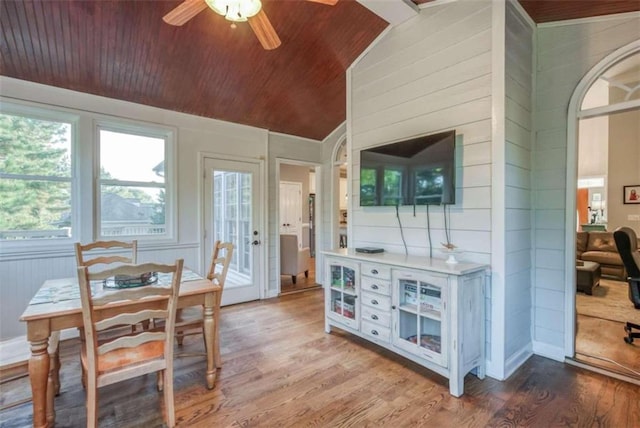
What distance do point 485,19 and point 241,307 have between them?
4142 millimetres

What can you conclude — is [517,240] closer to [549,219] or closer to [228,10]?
[549,219]

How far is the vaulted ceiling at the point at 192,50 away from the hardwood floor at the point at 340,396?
107 inches

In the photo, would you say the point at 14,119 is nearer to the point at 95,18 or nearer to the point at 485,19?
the point at 95,18

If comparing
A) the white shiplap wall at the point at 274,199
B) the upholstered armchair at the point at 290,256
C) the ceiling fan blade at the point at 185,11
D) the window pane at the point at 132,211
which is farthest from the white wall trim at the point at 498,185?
the window pane at the point at 132,211

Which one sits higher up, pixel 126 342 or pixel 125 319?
pixel 125 319

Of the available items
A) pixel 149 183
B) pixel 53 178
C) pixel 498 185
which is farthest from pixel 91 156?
pixel 498 185

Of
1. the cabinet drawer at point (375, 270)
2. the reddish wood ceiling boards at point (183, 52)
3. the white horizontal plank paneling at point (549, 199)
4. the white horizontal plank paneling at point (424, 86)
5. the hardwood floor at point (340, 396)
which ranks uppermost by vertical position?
the reddish wood ceiling boards at point (183, 52)

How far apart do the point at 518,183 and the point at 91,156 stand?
4.26m

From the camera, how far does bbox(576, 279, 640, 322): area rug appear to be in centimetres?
360

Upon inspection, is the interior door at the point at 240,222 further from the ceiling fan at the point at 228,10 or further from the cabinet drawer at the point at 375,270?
the ceiling fan at the point at 228,10

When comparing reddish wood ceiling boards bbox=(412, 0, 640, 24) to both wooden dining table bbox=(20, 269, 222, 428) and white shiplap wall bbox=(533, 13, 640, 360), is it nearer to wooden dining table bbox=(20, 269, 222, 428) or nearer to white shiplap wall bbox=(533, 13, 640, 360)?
white shiplap wall bbox=(533, 13, 640, 360)

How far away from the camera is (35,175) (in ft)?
10.0

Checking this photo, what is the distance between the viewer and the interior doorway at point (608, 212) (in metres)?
2.47

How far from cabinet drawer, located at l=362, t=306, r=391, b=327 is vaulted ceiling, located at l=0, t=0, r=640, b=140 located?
108 inches
